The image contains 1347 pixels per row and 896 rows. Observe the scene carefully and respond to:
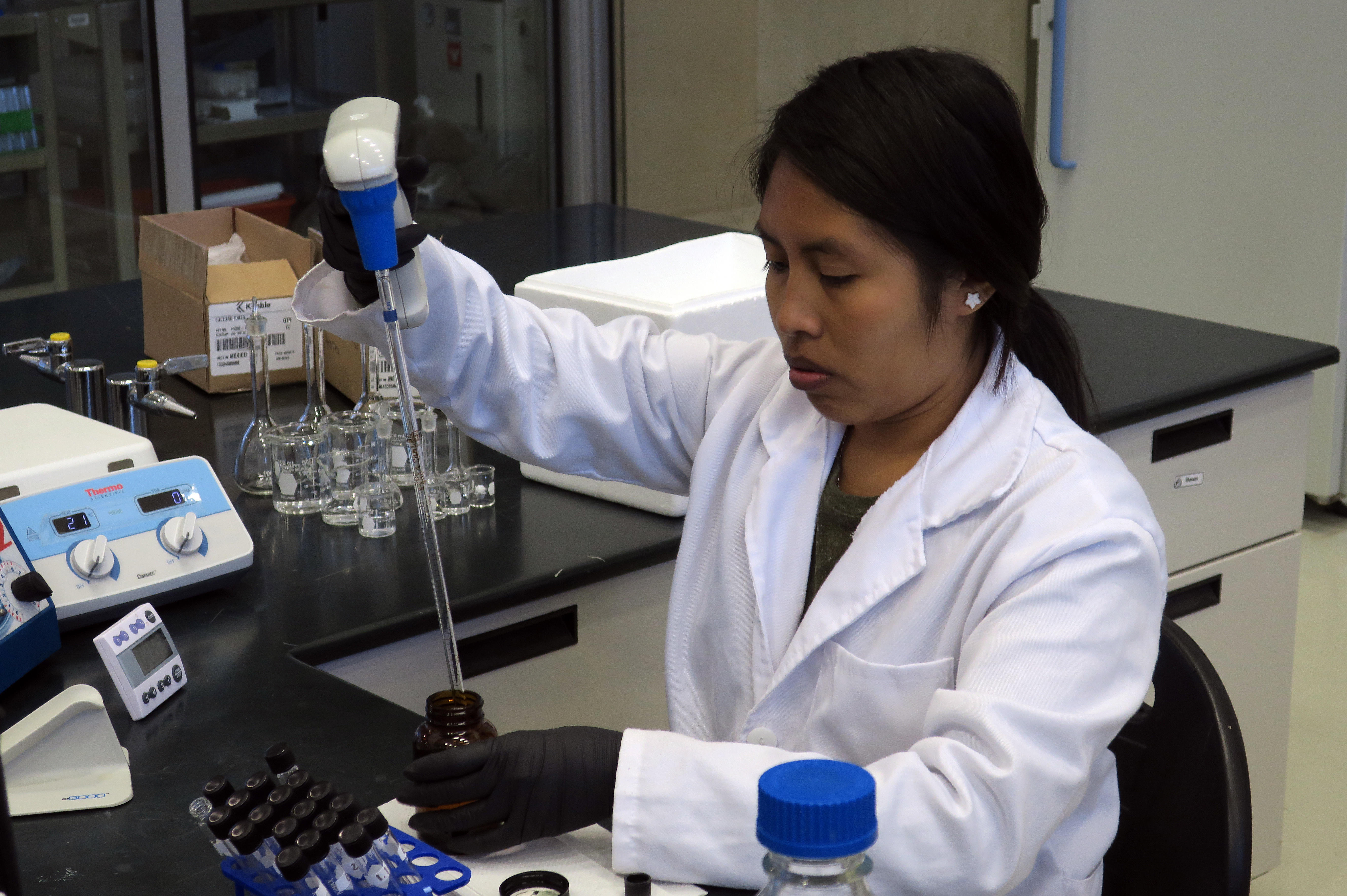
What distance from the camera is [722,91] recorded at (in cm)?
452

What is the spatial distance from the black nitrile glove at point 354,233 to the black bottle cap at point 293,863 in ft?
1.60

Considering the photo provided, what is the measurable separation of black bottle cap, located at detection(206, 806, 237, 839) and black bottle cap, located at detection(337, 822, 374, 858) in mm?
73

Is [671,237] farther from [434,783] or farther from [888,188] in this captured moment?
[434,783]

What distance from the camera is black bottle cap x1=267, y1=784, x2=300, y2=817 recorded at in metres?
0.83

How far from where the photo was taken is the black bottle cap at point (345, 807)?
2.73ft

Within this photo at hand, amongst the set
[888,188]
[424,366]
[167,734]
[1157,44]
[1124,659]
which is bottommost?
[167,734]

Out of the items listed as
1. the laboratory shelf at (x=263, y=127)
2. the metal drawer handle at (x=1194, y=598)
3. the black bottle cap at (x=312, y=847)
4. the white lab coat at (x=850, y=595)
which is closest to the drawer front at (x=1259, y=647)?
the metal drawer handle at (x=1194, y=598)

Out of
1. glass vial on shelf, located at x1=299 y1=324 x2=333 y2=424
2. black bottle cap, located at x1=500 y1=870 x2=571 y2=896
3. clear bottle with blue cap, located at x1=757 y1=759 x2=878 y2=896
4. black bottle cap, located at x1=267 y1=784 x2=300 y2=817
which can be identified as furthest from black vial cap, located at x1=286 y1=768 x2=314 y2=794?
glass vial on shelf, located at x1=299 y1=324 x2=333 y2=424

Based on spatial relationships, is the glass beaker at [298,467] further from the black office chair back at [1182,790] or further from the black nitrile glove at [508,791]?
the black office chair back at [1182,790]

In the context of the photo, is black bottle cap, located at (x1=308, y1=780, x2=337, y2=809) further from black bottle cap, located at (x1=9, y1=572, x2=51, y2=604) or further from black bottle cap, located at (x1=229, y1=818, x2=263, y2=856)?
black bottle cap, located at (x1=9, y1=572, x2=51, y2=604)

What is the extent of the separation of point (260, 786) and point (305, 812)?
0.14 feet

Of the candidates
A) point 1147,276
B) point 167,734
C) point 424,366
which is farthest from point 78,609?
point 1147,276

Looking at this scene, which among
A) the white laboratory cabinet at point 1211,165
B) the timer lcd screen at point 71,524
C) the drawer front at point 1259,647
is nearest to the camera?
the timer lcd screen at point 71,524

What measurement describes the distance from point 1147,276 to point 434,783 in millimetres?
3331
